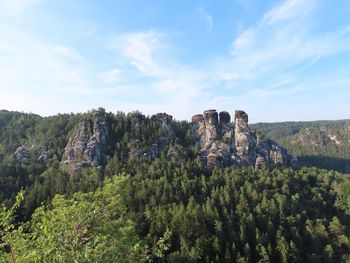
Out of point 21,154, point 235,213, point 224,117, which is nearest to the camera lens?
point 235,213

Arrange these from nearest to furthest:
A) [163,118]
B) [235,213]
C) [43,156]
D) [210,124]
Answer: [235,213]
[43,156]
[210,124]
[163,118]

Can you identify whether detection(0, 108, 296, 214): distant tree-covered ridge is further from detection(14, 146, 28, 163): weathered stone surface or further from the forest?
the forest

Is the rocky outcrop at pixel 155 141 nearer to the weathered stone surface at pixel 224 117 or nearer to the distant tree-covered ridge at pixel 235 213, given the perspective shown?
the distant tree-covered ridge at pixel 235 213

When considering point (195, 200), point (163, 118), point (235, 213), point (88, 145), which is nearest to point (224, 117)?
point (163, 118)

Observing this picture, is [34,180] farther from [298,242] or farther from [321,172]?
[321,172]

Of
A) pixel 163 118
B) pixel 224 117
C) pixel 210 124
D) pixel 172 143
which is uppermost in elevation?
pixel 163 118

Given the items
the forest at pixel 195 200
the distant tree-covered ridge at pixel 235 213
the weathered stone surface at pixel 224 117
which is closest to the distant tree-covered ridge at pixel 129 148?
the weathered stone surface at pixel 224 117

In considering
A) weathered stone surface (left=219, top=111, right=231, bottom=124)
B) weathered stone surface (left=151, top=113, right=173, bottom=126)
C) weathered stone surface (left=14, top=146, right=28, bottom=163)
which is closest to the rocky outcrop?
weathered stone surface (left=151, top=113, right=173, bottom=126)

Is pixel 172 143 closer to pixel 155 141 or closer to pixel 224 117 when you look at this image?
pixel 155 141
